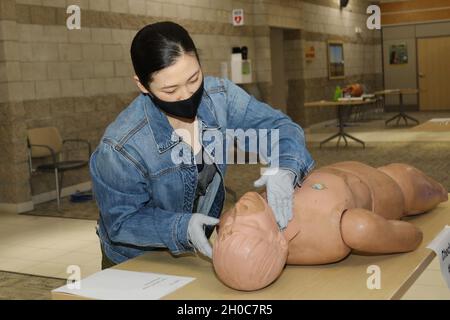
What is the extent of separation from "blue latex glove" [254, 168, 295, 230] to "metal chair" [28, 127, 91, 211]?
498 cm

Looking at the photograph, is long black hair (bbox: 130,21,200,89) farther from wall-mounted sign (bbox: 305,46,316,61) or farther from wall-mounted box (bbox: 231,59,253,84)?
wall-mounted sign (bbox: 305,46,316,61)

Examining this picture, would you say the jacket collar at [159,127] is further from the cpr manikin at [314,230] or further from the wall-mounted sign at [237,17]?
the wall-mounted sign at [237,17]

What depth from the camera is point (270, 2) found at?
11492 mm

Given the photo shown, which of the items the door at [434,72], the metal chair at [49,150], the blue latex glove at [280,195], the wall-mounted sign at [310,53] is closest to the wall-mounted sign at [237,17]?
the wall-mounted sign at [310,53]

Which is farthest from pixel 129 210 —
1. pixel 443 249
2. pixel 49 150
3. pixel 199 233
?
pixel 49 150

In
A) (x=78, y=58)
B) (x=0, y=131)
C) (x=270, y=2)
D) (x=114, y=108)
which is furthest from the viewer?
(x=270, y=2)

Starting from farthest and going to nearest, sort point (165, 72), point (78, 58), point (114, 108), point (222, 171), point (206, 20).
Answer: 1. point (206, 20)
2. point (114, 108)
3. point (78, 58)
4. point (222, 171)
5. point (165, 72)

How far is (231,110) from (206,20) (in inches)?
317

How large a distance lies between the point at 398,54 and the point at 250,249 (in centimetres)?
1677

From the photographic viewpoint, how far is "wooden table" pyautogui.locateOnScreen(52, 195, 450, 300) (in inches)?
61.6

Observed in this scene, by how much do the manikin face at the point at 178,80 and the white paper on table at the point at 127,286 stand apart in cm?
55

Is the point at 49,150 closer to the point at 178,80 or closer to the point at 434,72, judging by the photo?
the point at 178,80
